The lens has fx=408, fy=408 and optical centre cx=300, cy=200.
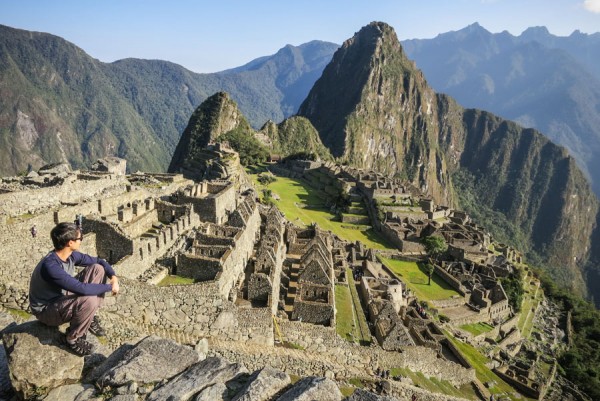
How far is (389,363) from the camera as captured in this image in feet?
77.3

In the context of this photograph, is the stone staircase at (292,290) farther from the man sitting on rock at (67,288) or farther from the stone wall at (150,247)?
the man sitting on rock at (67,288)

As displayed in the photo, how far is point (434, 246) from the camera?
57531 mm

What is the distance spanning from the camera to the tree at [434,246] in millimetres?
57500

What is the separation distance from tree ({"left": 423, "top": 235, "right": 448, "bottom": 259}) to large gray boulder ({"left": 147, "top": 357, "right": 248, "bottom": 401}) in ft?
173

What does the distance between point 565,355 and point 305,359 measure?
48.8 meters

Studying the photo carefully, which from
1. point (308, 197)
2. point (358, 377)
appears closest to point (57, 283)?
point (358, 377)

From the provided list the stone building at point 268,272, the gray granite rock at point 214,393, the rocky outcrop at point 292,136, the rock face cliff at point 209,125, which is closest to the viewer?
the gray granite rock at point 214,393

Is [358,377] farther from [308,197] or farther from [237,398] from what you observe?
[308,197]

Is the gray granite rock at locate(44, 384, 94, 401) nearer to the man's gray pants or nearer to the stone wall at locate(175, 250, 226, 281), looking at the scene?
the man's gray pants

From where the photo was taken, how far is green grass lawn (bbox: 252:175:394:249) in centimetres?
5825

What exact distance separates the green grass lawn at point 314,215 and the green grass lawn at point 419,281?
5.01 m

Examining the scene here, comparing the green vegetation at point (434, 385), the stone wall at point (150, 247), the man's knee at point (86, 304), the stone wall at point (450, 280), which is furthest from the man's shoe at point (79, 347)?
the stone wall at point (450, 280)

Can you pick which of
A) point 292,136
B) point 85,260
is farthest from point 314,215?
point 292,136

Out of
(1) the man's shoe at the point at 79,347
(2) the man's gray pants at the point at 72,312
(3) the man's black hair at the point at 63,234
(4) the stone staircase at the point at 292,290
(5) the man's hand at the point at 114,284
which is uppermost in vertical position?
(3) the man's black hair at the point at 63,234
